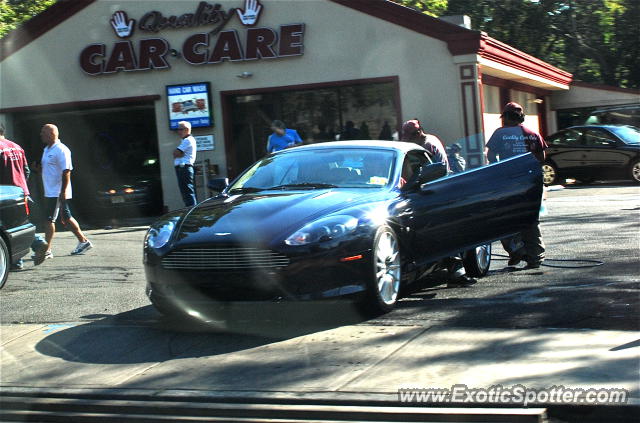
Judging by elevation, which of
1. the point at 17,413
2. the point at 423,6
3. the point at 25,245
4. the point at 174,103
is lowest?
the point at 17,413

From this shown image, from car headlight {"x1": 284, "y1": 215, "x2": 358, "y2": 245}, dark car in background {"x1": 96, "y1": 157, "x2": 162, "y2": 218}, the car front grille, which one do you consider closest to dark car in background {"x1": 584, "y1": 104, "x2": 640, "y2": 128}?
dark car in background {"x1": 96, "y1": 157, "x2": 162, "y2": 218}

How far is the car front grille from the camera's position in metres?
5.80

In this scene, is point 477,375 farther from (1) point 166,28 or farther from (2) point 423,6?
(2) point 423,6

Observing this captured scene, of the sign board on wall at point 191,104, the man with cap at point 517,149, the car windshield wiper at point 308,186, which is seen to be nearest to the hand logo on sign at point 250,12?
the sign board on wall at point 191,104

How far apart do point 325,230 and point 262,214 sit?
573 mm

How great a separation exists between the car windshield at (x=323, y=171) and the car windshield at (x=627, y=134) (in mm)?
13624

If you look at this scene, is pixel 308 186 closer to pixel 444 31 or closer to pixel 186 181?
pixel 186 181

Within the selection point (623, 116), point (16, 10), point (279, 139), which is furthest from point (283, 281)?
point (16, 10)

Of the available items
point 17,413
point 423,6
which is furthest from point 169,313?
point 423,6

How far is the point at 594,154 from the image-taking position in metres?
19.5

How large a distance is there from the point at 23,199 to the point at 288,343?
5.06m

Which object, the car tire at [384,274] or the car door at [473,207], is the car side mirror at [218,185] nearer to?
the car door at [473,207]

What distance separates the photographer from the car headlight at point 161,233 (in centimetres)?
628

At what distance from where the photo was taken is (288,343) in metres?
5.70
